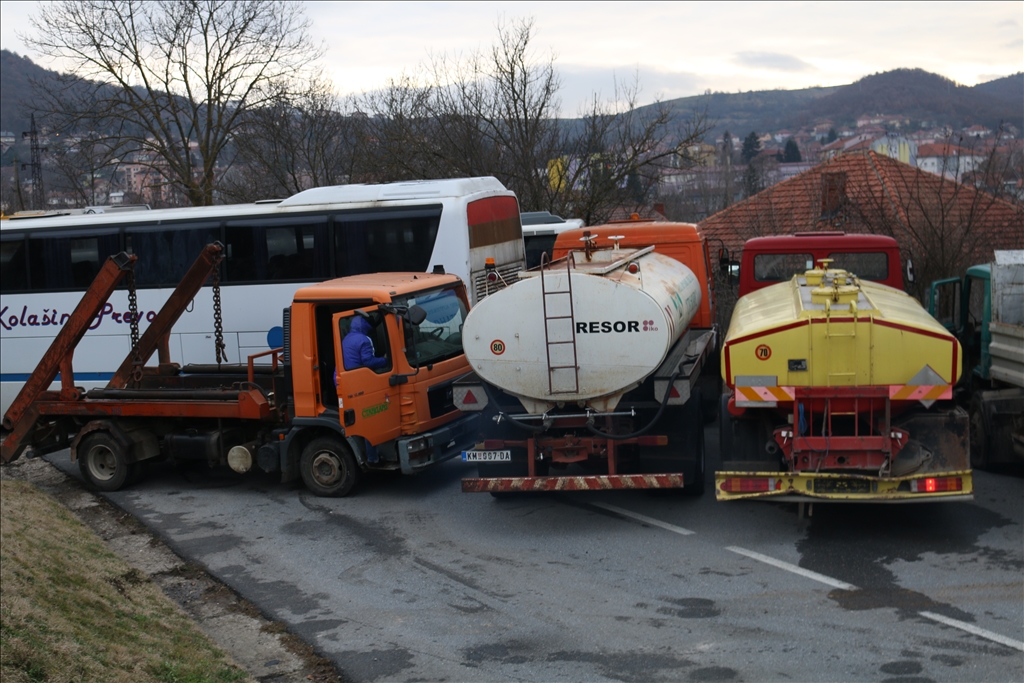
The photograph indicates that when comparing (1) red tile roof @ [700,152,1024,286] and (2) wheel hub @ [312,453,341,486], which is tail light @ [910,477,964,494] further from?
(1) red tile roof @ [700,152,1024,286]

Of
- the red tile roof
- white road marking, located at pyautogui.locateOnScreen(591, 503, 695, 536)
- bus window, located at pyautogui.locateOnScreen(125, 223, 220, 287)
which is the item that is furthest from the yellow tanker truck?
bus window, located at pyautogui.locateOnScreen(125, 223, 220, 287)

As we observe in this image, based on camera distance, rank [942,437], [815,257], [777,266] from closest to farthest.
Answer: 1. [942,437]
2. [815,257]
3. [777,266]

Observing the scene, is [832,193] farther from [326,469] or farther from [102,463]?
[102,463]

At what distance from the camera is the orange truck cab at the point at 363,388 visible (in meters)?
10.8

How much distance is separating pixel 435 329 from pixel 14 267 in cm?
873

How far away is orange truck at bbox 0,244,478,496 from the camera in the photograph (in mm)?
10953

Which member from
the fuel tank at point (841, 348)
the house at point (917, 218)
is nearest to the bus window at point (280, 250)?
the house at point (917, 218)

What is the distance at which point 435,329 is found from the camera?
458 inches

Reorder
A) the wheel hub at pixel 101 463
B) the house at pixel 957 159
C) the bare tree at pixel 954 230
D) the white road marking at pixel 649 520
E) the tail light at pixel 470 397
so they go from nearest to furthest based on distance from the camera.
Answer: the white road marking at pixel 649 520
the tail light at pixel 470 397
the wheel hub at pixel 101 463
the bare tree at pixel 954 230
the house at pixel 957 159

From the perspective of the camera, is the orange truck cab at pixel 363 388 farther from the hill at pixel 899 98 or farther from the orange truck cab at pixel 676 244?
the hill at pixel 899 98

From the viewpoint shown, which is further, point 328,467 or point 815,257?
point 815,257

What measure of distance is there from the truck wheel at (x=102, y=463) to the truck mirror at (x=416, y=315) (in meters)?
4.41

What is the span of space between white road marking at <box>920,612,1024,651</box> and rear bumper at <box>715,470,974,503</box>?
142 cm

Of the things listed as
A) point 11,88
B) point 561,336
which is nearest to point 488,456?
point 561,336
